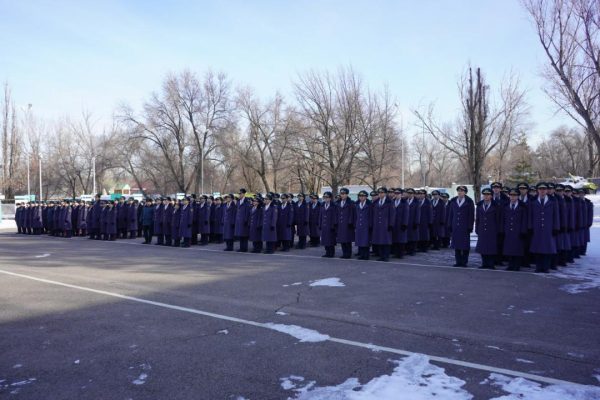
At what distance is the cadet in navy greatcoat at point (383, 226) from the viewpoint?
42.3 ft

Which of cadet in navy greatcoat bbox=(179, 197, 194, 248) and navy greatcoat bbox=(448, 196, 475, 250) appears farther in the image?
cadet in navy greatcoat bbox=(179, 197, 194, 248)

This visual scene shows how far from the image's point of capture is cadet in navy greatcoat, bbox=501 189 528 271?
10781mm

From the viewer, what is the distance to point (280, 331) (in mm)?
5953

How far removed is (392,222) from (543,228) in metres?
3.72

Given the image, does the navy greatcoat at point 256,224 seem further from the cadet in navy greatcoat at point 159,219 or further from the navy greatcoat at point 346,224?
the cadet in navy greatcoat at point 159,219

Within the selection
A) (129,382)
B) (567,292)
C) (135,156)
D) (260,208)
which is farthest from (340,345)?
(135,156)

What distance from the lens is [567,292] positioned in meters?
8.31

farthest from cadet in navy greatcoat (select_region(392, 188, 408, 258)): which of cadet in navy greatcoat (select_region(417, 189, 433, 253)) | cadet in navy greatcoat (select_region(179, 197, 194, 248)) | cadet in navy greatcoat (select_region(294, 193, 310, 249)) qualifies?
cadet in navy greatcoat (select_region(179, 197, 194, 248))

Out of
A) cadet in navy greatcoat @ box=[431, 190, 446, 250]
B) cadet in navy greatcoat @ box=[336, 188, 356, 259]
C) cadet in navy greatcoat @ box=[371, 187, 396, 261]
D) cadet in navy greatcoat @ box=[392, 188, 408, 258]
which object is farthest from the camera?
cadet in navy greatcoat @ box=[431, 190, 446, 250]

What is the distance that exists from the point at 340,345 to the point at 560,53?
1597cm

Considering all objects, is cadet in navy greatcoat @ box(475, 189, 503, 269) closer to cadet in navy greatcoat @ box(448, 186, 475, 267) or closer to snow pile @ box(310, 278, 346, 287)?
cadet in navy greatcoat @ box(448, 186, 475, 267)

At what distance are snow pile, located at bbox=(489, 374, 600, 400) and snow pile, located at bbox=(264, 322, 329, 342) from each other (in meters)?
2.01

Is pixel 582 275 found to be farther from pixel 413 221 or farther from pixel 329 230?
pixel 329 230

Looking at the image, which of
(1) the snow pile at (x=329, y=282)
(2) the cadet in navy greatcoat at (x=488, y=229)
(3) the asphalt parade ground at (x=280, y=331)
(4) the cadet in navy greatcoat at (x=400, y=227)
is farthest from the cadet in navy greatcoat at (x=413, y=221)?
(1) the snow pile at (x=329, y=282)
